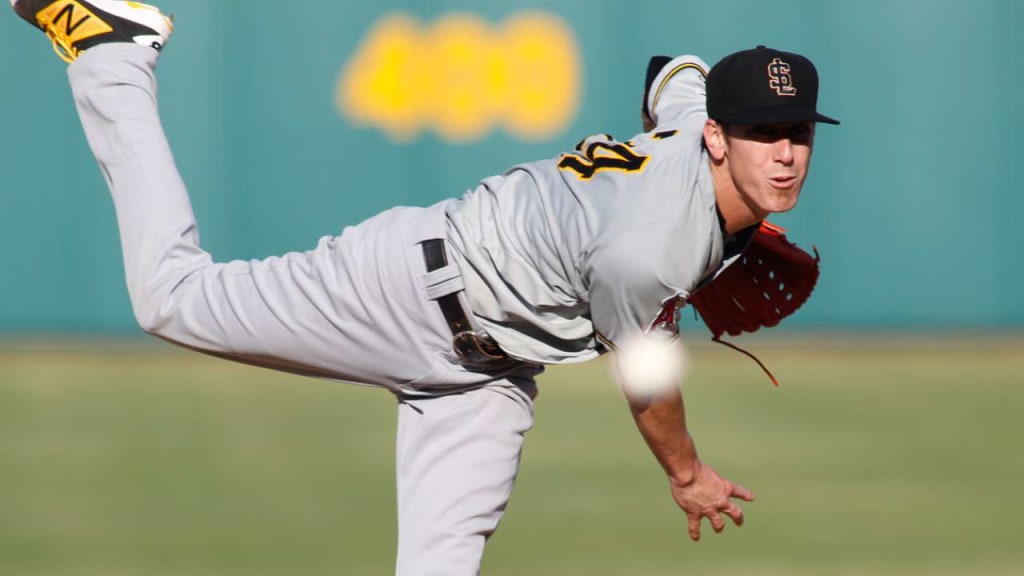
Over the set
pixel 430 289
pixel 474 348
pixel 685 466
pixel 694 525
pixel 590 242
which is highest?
pixel 590 242

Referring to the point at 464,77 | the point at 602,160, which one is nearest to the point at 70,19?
the point at 602,160

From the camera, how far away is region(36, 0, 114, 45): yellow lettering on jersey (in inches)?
158

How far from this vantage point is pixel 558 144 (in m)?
8.37

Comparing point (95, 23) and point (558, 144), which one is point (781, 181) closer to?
point (95, 23)

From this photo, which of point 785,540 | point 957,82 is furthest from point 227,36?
point 785,540

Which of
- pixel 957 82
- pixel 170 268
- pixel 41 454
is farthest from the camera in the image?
pixel 957 82

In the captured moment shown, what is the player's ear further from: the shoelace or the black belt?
the shoelace

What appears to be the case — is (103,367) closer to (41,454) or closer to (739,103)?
(41,454)

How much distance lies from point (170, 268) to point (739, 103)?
1408 millimetres

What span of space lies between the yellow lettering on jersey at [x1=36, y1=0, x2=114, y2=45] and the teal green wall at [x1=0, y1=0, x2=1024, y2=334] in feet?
13.8

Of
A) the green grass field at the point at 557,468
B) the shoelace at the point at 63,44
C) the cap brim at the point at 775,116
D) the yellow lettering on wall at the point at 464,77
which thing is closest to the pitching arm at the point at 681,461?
the cap brim at the point at 775,116

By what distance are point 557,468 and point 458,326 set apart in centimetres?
236

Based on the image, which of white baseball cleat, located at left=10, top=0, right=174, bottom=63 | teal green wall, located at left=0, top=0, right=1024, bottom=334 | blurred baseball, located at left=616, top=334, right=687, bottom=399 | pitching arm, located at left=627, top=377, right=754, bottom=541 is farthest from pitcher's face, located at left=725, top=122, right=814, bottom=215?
teal green wall, located at left=0, top=0, right=1024, bottom=334

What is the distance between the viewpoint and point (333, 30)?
8.32m
